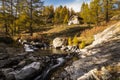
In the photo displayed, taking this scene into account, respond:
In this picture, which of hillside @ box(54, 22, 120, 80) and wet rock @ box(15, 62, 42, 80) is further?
wet rock @ box(15, 62, 42, 80)

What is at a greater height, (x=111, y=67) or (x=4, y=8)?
(x=4, y=8)

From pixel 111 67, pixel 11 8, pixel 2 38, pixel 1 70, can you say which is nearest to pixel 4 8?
pixel 11 8

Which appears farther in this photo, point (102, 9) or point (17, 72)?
point (102, 9)

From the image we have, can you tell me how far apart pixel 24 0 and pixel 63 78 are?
37.3 m

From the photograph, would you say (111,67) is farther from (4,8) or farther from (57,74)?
(4,8)

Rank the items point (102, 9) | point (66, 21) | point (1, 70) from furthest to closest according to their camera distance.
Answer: point (66, 21), point (102, 9), point (1, 70)

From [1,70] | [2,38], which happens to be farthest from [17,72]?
[2,38]

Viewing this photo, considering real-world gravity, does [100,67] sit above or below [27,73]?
above

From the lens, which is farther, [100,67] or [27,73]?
[27,73]

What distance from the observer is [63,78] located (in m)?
15.1

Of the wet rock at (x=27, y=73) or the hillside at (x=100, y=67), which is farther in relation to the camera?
the wet rock at (x=27, y=73)

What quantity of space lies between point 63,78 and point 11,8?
1521 inches

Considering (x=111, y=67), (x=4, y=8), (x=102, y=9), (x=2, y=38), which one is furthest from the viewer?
(x=102, y=9)

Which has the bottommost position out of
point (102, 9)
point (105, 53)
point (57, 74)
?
point (57, 74)
